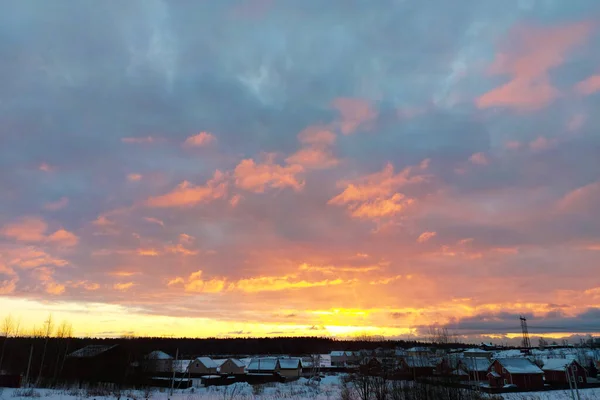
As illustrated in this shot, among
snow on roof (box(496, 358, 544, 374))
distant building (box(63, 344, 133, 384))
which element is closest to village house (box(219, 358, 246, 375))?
distant building (box(63, 344, 133, 384))

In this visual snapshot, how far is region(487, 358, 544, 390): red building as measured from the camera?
6431 centimetres

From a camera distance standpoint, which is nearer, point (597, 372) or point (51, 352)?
point (51, 352)

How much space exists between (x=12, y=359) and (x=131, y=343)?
23036 mm

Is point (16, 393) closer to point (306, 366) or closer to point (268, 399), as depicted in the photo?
point (268, 399)

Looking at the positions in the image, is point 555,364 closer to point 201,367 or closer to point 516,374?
point 516,374

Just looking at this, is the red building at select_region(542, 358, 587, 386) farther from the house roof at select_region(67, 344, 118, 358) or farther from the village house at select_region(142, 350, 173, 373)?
the house roof at select_region(67, 344, 118, 358)

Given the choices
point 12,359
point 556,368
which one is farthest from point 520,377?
point 12,359

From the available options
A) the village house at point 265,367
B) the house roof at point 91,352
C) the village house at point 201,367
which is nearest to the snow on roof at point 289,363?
the village house at point 265,367

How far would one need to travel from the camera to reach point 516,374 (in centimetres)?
6500

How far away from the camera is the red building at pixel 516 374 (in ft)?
211

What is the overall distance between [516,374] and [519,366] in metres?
1.87

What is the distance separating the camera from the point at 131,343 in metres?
65.5

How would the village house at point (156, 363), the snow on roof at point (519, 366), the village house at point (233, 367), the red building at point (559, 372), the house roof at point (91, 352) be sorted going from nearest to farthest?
the house roof at point (91, 352)
the village house at point (156, 363)
the snow on roof at point (519, 366)
the red building at point (559, 372)
the village house at point (233, 367)

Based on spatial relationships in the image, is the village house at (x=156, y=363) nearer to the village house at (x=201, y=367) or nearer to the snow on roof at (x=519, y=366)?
the village house at (x=201, y=367)
